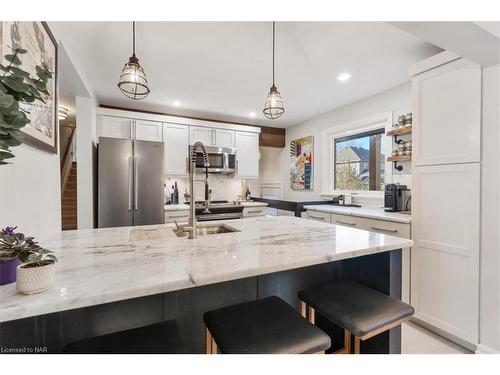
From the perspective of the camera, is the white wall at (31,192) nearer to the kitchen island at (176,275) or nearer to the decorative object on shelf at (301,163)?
the kitchen island at (176,275)

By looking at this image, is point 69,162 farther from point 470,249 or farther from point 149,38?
point 470,249

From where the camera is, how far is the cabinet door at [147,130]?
135 inches

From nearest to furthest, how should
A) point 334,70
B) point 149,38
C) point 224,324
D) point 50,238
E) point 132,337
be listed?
1. point 132,337
2. point 224,324
3. point 50,238
4. point 149,38
5. point 334,70

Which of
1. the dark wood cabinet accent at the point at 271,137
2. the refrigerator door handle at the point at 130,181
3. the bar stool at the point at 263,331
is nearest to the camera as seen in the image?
the bar stool at the point at 263,331

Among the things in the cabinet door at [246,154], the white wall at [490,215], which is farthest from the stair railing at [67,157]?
the white wall at [490,215]

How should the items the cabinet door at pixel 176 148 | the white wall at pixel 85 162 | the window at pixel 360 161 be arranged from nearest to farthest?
1. the white wall at pixel 85 162
2. the window at pixel 360 161
3. the cabinet door at pixel 176 148

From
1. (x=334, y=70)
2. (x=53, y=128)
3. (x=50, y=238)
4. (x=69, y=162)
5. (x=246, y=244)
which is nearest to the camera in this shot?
(x=246, y=244)

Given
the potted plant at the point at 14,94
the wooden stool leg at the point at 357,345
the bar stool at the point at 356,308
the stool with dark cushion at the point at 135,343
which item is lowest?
the wooden stool leg at the point at 357,345

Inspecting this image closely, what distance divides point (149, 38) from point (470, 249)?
114 inches

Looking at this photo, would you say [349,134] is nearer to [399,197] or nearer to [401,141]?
[401,141]

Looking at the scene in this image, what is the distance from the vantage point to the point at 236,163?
162 inches

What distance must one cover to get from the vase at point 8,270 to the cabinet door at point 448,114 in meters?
2.53

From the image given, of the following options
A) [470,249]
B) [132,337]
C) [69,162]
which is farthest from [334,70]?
[69,162]
